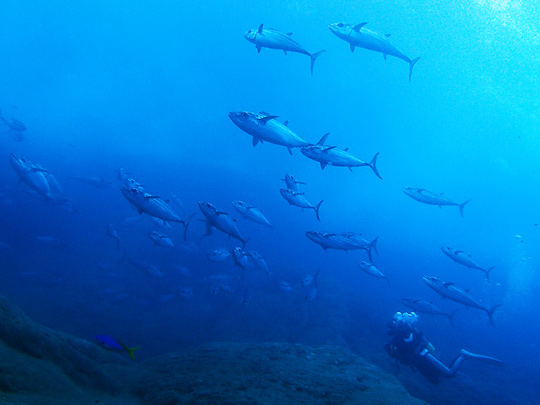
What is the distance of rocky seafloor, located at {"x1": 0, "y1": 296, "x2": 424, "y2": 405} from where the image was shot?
2.79 meters

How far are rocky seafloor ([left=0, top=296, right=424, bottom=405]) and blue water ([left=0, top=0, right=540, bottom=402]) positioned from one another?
6.22 metres

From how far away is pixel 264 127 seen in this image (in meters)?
4.94

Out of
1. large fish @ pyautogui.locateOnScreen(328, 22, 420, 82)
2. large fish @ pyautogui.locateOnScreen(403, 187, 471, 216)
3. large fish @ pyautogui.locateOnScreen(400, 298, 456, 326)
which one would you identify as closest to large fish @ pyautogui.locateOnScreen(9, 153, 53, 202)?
large fish @ pyautogui.locateOnScreen(328, 22, 420, 82)

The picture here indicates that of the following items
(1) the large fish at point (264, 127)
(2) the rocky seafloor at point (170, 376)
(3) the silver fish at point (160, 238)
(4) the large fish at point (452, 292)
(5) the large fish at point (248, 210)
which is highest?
(5) the large fish at point (248, 210)

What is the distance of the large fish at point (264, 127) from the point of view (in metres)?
4.86

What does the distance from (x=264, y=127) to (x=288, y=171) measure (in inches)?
2039

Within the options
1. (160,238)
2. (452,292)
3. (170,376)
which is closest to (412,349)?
(452,292)

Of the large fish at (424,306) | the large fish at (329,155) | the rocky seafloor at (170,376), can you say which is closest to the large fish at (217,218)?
the large fish at (329,155)

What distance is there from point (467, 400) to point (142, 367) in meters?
9.65

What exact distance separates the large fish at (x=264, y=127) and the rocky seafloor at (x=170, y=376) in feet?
11.6

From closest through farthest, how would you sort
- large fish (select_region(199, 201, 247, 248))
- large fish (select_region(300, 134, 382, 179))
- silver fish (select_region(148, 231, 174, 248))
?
large fish (select_region(199, 201, 247, 248)), large fish (select_region(300, 134, 382, 179)), silver fish (select_region(148, 231, 174, 248))

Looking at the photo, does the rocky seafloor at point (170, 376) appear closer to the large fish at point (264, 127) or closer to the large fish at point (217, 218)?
the large fish at point (217, 218)

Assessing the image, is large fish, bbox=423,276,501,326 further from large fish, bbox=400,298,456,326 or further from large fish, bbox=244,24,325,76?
large fish, bbox=244,24,325,76

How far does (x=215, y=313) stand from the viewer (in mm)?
12953
